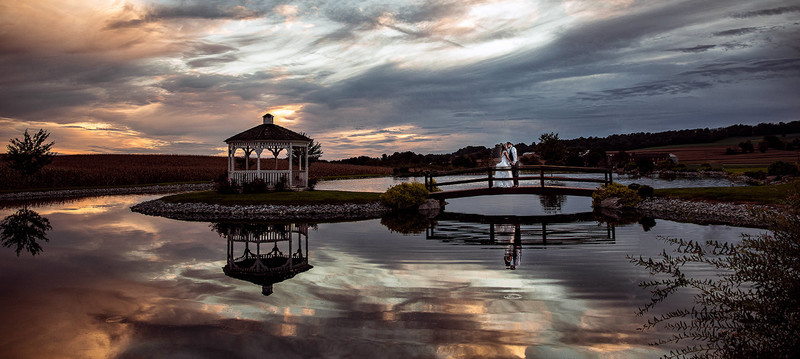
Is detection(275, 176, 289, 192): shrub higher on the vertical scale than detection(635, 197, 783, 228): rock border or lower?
higher

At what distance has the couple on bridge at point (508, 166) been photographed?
26548mm

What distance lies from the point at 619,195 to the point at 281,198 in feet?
60.5

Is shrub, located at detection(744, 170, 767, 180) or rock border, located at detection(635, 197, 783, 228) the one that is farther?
shrub, located at detection(744, 170, 767, 180)

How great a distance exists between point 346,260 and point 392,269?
164 centimetres

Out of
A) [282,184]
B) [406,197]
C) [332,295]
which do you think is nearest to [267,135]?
[282,184]

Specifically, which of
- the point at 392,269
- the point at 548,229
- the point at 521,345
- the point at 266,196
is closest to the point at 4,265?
the point at 392,269

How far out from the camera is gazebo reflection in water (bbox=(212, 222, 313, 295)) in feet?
34.7

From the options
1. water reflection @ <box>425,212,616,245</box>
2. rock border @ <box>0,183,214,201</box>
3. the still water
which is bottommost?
water reflection @ <box>425,212,616,245</box>

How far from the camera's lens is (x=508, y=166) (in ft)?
88.0

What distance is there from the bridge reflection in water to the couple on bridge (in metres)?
4.16

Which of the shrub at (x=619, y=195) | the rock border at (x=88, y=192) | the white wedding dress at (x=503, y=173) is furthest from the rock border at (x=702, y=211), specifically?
the rock border at (x=88, y=192)

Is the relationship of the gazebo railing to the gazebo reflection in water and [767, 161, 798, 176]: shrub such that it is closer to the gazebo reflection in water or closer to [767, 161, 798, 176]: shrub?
the gazebo reflection in water

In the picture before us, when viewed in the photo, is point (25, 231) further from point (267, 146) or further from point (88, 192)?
point (88, 192)

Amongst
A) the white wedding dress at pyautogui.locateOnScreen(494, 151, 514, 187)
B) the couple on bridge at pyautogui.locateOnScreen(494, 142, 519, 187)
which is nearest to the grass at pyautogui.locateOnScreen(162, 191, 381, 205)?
the white wedding dress at pyautogui.locateOnScreen(494, 151, 514, 187)
